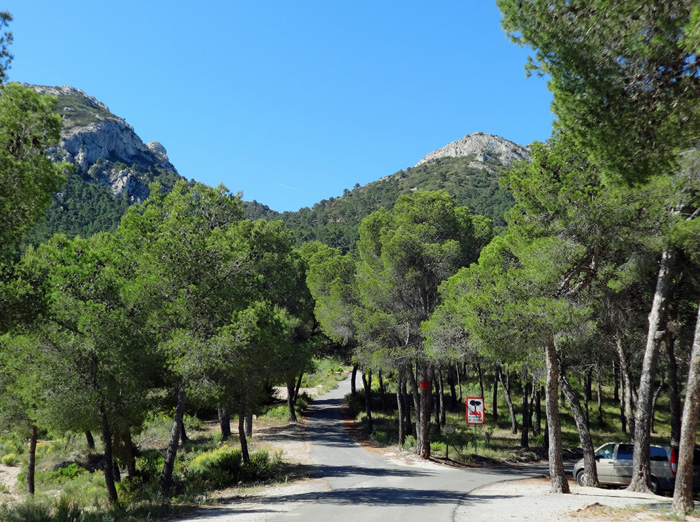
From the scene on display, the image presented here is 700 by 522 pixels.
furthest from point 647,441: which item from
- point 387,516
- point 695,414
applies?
point 387,516

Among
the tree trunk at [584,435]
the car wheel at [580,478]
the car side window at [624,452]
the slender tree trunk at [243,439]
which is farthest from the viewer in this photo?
the slender tree trunk at [243,439]

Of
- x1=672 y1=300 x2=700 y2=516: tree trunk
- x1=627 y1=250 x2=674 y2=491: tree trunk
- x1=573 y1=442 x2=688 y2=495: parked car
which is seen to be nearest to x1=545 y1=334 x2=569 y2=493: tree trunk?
x1=627 y1=250 x2=674 y2=491: tree trunk

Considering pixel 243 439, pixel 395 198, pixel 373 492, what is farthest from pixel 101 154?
pixel 373 492

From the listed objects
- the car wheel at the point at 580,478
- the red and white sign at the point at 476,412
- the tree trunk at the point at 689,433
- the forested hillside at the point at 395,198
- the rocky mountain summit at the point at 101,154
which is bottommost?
the car wheel at the point at 580,478

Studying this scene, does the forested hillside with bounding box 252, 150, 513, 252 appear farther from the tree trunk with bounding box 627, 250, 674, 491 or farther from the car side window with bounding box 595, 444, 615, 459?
the tree trunk with bounding box 627, 250, 674, 491

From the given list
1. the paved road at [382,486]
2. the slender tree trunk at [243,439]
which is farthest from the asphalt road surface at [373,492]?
the slender tree trunk at [243,439]

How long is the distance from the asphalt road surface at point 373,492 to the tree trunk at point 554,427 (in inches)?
95.1

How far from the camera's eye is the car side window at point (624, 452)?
1573 centimetres

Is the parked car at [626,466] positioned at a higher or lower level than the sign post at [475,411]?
lower

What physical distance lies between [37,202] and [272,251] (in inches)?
693

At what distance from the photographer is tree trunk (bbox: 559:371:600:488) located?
14.1 meters

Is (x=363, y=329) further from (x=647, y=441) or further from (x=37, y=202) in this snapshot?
(x=37, y=202)

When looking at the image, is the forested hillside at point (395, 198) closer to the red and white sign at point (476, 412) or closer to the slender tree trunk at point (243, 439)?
the red and white sign at point (476, 412)

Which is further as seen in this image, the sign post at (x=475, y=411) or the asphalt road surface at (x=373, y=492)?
the sign post at (x=475, y=411)
